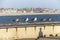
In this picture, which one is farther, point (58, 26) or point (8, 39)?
point (58, 26)

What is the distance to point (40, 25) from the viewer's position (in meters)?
33.9

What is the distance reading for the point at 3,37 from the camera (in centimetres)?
3234

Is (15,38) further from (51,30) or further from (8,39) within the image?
(51,30)

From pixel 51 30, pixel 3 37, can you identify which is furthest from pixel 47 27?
pixel 3 37

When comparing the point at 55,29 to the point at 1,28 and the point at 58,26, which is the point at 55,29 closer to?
the point at 58,26

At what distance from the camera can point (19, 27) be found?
3303 cm

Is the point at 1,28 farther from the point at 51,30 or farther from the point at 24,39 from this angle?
the point at 51,30

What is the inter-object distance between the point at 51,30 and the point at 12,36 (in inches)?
215

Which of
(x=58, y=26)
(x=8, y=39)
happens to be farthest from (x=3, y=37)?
(x=58, y=26)

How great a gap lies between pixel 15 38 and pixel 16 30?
1.06 metres

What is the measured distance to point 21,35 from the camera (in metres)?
33.1

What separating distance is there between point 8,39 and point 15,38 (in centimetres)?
96

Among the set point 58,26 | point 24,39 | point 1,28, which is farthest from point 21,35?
point 58,26

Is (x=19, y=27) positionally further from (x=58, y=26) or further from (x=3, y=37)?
(x=58, y=26)
